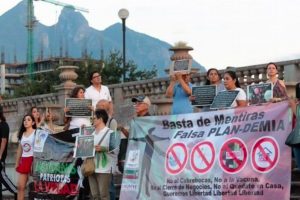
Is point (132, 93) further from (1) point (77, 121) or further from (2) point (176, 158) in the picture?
(2) point (176, 158)

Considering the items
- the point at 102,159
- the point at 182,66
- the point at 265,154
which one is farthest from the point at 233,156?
the point at 102,159

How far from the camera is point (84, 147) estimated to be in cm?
1400

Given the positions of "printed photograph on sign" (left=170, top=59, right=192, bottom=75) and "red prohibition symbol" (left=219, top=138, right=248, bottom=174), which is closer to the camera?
"red prohibition symbol" (left=219, top=138, right=248, bottom=174)

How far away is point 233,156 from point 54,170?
16.8 ft

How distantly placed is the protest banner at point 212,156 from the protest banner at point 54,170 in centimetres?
206

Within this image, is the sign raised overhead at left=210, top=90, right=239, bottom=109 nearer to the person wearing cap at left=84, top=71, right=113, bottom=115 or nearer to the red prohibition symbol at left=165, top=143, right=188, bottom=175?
the red prohibition symbol at left=165, top=143, right=188, bottom=175

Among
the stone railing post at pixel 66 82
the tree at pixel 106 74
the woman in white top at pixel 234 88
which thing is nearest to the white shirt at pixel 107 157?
the woman in white top at pixel 234 88

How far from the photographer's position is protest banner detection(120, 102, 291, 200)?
Result: 423 inches

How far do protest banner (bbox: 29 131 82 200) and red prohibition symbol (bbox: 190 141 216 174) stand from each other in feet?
11.3

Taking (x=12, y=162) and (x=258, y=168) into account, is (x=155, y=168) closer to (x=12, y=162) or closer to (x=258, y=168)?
(x=258, y=168)

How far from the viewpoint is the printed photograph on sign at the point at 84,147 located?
1383cm

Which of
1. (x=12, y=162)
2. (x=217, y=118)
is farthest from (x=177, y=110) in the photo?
(x=12, y=162)

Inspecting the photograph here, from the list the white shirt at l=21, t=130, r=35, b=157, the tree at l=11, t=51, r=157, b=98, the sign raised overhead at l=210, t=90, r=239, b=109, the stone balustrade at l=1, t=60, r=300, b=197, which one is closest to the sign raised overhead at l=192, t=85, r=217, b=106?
the sign raised overhead at l=210, t=90, r=239, b=109

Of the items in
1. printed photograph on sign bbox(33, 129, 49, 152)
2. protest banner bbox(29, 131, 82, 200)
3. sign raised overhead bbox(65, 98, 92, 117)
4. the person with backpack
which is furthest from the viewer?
printed photograph on sign bbox(33, 129, 49, 152)
